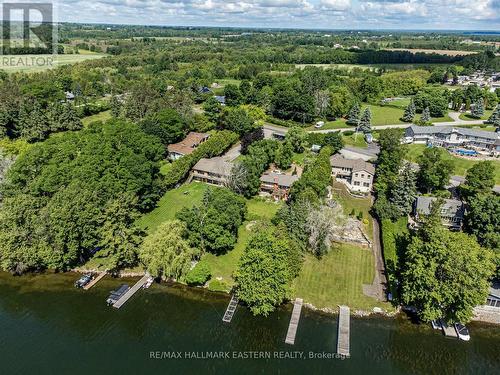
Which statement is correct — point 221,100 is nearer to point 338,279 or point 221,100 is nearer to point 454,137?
point 454,137

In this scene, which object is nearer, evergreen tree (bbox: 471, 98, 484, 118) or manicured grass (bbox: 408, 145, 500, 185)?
manicured grass (bbox: 408, 145, 500, 185)

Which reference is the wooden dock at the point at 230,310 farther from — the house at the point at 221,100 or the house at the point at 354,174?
the house at the point at 221,100

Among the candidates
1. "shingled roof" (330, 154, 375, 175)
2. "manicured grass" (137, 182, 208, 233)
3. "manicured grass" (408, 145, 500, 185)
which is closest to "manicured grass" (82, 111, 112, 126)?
"manicured grass" (137, 182, 208, 233)

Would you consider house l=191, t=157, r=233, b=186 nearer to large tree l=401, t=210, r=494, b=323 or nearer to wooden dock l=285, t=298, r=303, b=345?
wooden dock l=285, t=298, r=303, b=345

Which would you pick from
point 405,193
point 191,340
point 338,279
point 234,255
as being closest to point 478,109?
point 405,193

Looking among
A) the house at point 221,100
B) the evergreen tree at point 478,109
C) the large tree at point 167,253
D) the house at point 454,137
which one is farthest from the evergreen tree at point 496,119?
the large tree at point 167,253

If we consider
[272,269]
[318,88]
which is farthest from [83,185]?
[318,88]
